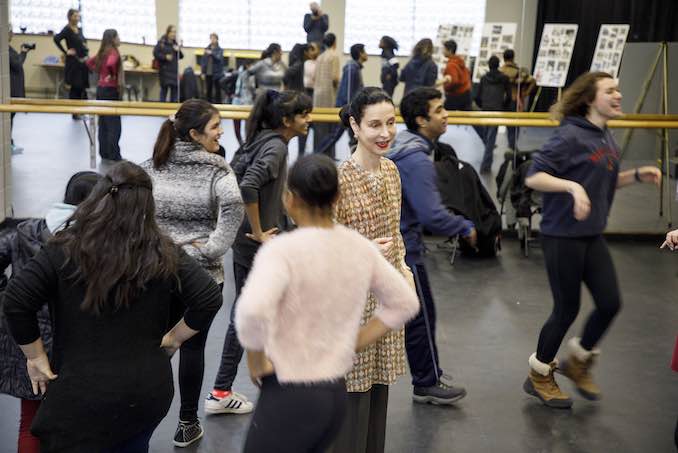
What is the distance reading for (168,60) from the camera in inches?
340

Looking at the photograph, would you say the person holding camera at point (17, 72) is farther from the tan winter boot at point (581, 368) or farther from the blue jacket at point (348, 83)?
the tan winter boot at point (581, 368)

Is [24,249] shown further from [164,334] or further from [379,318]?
[379,318]

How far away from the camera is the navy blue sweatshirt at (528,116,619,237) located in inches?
154

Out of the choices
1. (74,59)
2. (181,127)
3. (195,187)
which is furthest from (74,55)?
(195,187)

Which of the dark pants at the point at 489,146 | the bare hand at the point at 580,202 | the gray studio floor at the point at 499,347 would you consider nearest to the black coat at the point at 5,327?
the gray studio floor at the point at 499,347

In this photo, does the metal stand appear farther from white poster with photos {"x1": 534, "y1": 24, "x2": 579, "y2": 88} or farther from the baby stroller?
the baby stroller

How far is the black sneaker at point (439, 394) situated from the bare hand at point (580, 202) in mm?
1074

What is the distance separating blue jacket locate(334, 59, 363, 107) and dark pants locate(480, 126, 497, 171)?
5.46 ft

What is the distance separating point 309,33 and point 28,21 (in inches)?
112

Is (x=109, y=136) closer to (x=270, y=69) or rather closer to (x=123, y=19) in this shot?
(x=123, y=19)

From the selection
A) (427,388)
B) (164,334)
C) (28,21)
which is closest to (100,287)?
(164,334)

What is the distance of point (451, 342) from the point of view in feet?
16.9

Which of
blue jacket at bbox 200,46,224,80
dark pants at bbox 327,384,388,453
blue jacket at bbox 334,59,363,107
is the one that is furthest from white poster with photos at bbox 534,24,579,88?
dark pants at bbox 327,384,388,453

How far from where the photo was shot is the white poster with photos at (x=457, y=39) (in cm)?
944
